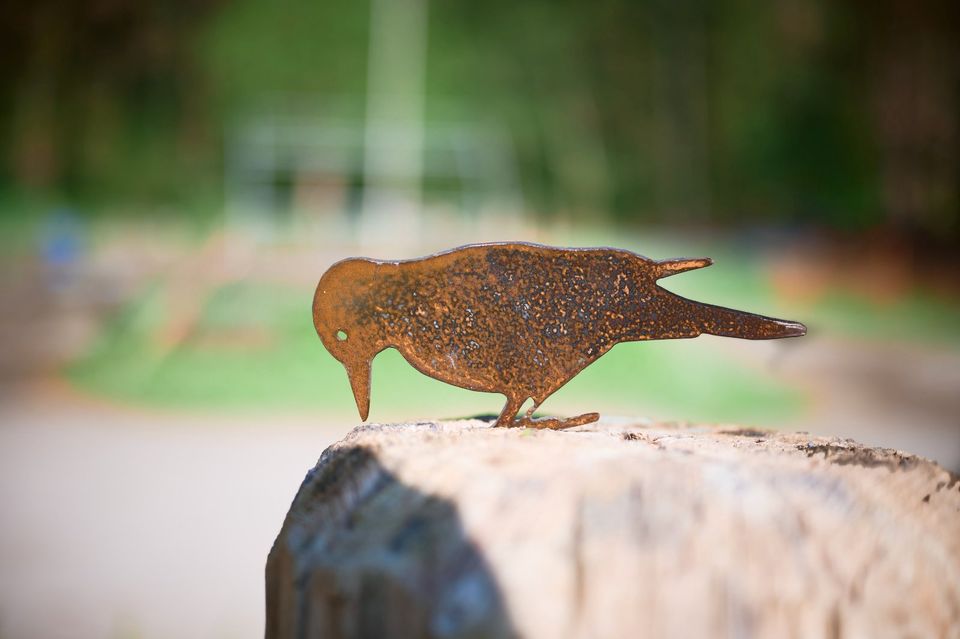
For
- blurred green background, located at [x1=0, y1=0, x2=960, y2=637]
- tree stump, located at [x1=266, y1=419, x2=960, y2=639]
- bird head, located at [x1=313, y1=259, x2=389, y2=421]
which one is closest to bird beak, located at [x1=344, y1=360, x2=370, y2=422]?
bird head, located at [x1=313, y1=259, x2=389, y2=421]

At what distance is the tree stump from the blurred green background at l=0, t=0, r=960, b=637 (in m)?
5.29

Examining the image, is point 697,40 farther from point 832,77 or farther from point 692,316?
point 692,316

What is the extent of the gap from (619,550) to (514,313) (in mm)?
576

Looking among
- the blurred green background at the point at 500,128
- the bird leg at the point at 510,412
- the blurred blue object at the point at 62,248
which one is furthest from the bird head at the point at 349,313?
the blurred blue object at the point at 62,248

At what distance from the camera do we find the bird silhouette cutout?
4.95 feet

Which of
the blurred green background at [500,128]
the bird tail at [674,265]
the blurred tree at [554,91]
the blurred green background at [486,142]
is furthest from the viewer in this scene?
the blurred tree at [554,91]

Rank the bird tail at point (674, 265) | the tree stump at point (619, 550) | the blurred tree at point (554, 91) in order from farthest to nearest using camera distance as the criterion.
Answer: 1. the blurred tree at point (554, 91)
2. the bird tail at point (674, 265)
3. the tree stump at point (619, 550)

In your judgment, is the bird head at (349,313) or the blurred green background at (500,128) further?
the blurred green background at (500,128)

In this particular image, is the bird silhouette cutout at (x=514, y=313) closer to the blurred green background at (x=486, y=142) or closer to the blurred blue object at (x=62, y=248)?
the blurred green background at (x=486, y=142)

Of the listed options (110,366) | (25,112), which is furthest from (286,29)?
(110,366)

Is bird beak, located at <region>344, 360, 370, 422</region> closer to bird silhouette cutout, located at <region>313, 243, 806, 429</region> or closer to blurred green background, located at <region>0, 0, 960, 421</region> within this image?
bird silhouette cutout, located at <region>313, 243, 806, 429</region>

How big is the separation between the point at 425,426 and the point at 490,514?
1.41ft

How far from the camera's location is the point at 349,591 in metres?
1.08

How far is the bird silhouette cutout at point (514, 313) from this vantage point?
4.95ft
